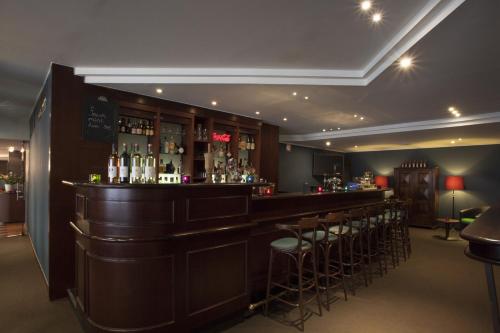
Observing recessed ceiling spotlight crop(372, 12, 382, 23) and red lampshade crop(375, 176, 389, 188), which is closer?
recessed ceiling spotlight crop(372, 12, 382, 23)

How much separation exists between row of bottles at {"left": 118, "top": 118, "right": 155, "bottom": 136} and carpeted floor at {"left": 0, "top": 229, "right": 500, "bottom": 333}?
98.5 inches

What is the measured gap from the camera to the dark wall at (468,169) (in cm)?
839

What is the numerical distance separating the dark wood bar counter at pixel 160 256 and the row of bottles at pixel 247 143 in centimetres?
330

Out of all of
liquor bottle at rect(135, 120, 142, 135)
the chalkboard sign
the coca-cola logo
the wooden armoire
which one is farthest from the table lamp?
the chalkboard sign

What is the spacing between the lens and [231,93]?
4359 mm

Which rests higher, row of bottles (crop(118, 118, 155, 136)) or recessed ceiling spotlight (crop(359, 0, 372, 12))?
recessed ceiling spotlight (crop(359, 0, 372, 12))

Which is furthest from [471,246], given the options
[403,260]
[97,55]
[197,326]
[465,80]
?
[403,260]

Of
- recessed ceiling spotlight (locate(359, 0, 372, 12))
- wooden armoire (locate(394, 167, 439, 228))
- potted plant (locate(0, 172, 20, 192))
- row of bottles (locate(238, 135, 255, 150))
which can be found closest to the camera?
recessed ceiling spotlight (locate(359, 0, 372, 12))

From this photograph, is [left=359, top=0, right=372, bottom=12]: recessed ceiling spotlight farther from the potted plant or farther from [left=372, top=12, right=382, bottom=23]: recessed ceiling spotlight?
the potted plant

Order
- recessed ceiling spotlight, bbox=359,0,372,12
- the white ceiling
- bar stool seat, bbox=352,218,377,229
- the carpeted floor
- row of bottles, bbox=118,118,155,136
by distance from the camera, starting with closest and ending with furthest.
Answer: recessed ceiling spotlight, bbox=359,0,372,12, the white ceiling, the carpeted floor, bar stool seat, bbox=352,218,377,229, row of bottles, bbox=118,118,155,136

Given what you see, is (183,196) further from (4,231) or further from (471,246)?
(4,231)

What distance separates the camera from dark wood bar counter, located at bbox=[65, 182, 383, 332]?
234 cm

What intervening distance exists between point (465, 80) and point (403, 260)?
11.0ft

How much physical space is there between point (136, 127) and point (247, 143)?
2574 millimetres
